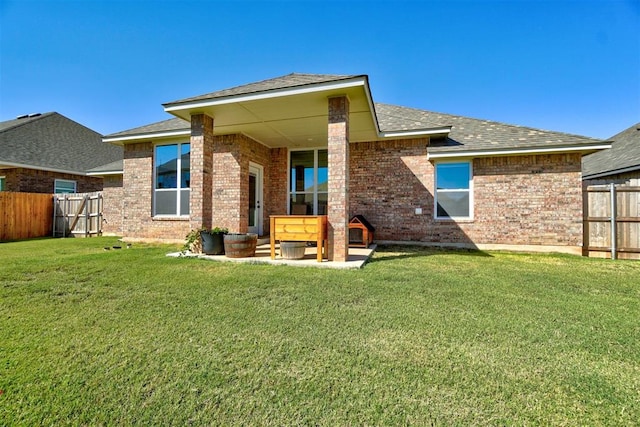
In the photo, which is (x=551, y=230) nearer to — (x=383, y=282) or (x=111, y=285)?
(x=383, y=282)

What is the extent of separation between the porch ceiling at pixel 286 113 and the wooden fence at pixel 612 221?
6051mm

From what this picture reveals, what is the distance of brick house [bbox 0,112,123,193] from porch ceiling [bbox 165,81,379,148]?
10271mm

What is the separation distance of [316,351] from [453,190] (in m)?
7.73

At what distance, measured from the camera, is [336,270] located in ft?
16.9

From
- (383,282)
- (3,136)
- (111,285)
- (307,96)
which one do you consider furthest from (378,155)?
(3,136)

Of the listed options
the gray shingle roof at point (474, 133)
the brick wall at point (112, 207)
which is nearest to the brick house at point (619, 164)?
the gray shingle roof at point (474, 133)

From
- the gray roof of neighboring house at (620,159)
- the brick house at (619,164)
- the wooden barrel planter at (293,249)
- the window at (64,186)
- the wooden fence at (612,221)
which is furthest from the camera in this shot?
the window at (64,186)

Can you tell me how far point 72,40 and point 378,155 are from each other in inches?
404

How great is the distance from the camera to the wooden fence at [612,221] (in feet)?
22.7

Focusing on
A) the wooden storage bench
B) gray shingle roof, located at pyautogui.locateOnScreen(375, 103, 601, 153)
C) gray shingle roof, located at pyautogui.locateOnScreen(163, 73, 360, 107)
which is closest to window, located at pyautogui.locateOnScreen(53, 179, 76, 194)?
gray shingle roof, located at pyautogui.locateOnScreen(163, 73, 360, 107)

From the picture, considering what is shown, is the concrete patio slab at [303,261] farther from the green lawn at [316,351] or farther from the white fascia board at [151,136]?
the white fascia board at [151,136]

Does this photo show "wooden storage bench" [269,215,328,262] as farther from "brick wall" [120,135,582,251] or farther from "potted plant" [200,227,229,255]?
"brick wall" [120,135,582,251]

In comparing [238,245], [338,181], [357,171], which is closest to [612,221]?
[357,171]

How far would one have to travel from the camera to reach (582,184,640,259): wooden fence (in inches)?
273
